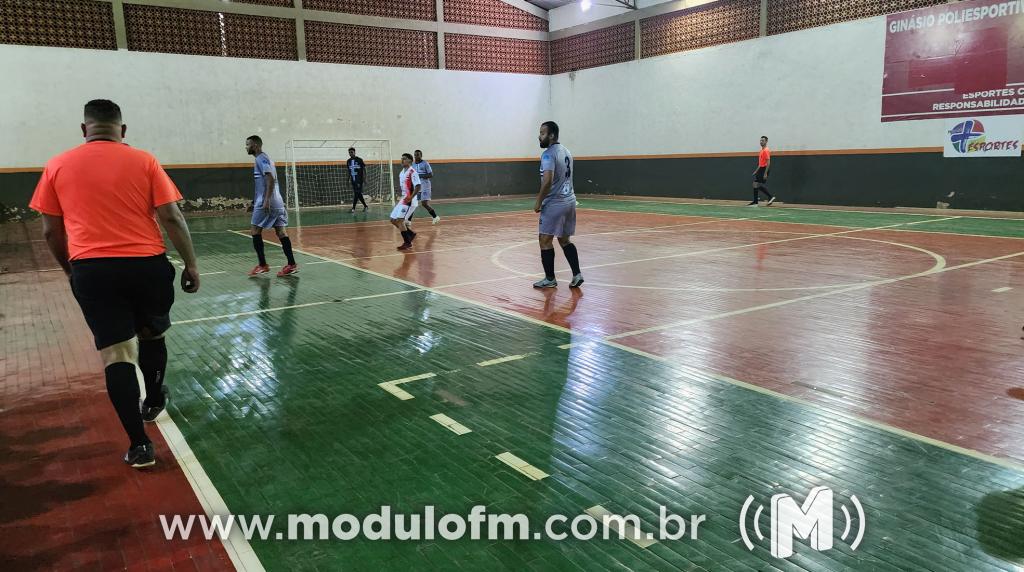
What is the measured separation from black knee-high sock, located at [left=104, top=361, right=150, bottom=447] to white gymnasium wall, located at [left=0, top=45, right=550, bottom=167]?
1769cm

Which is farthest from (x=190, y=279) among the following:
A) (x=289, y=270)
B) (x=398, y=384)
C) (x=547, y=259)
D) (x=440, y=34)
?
(x=440, y=34)

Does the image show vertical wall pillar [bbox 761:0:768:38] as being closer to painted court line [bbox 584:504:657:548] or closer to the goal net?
the goal net

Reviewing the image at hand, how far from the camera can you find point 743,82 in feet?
64.2

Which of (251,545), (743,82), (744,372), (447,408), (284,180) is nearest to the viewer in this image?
(251,545)

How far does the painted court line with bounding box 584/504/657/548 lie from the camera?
2.78m

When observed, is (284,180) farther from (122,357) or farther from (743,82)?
(122,357)

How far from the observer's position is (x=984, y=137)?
1480 cm

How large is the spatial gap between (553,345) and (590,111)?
20313 mm

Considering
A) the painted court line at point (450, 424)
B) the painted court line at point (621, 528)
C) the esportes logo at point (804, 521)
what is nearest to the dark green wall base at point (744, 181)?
the esportes logo at point (804, 521)

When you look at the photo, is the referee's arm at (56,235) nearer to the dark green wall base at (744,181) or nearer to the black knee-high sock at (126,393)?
the black knee-high sock at (126,393)

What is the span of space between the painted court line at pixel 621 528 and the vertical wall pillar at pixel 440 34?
74.2 ft

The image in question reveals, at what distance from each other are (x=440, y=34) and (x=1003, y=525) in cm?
2330

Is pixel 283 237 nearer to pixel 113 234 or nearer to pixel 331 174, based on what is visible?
pixel 113 234

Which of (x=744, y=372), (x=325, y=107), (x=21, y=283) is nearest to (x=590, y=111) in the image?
(x=325, y=107)
